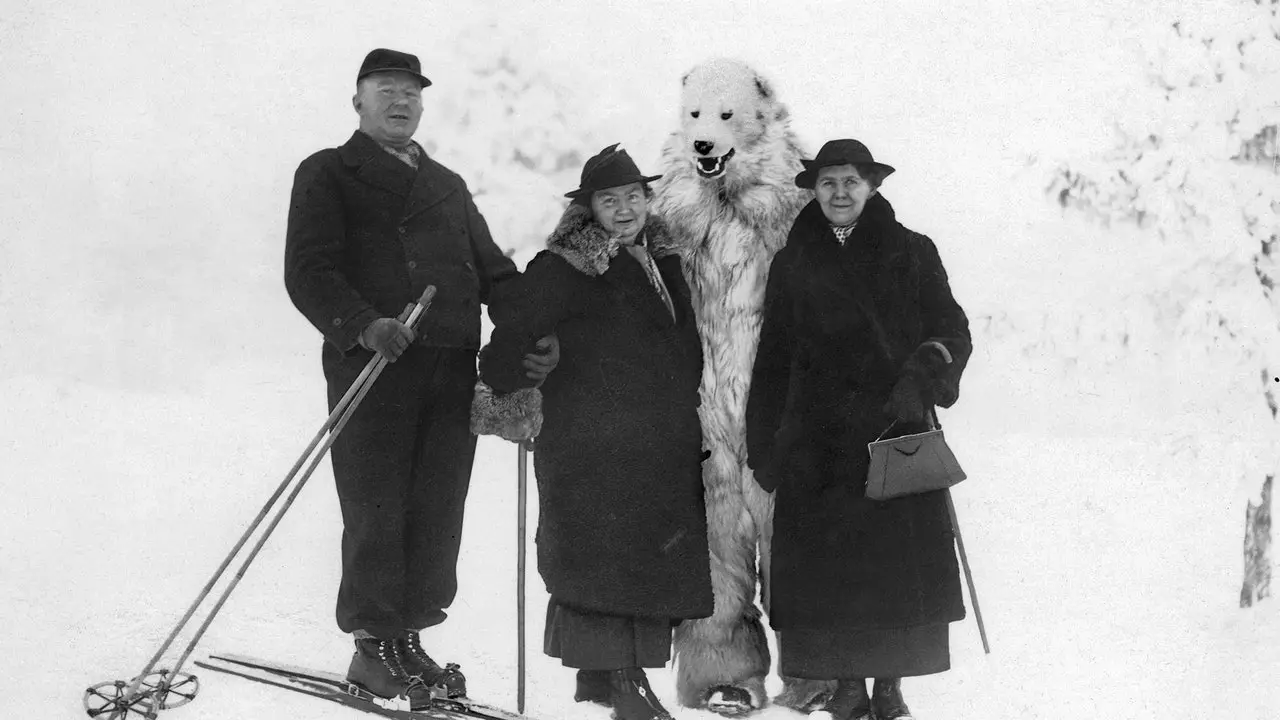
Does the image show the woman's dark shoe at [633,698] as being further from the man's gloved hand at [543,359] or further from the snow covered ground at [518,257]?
the snow covered ground at [518,257]

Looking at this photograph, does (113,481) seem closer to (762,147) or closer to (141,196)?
(141,196)

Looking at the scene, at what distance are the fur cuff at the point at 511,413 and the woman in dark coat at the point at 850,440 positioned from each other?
557 mm

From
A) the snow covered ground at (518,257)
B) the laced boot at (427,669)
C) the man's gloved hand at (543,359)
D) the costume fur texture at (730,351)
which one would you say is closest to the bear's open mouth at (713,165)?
the costume fur texture at (730,351)

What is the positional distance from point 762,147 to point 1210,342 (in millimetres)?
1849

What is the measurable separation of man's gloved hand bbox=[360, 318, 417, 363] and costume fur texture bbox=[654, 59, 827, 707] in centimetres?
81

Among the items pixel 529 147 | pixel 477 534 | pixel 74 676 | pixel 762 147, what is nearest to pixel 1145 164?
pixel 762 147

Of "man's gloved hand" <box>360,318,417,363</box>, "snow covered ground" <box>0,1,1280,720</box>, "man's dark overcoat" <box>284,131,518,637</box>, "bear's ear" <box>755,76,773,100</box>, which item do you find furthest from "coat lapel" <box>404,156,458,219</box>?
"snow covered ground" <box>0,1,1280,720</box>

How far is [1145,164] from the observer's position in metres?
4.41

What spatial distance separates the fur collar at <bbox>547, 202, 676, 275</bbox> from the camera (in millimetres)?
3271

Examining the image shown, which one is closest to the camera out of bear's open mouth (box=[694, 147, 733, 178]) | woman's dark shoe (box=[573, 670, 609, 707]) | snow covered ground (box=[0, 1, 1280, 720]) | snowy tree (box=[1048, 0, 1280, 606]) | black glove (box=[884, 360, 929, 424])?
black glove (box=[884, 360, 929, 424])

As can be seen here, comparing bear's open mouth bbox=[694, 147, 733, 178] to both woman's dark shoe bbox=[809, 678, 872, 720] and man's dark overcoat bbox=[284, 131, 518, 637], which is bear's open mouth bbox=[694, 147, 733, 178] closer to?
man's dark overcoat bbox=[284, 131, 518, 637]

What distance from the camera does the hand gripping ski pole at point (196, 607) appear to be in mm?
3311

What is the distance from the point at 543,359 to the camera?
10.6 ft

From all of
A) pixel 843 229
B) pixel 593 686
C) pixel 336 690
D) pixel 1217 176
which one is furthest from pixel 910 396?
pixel 1217 176
